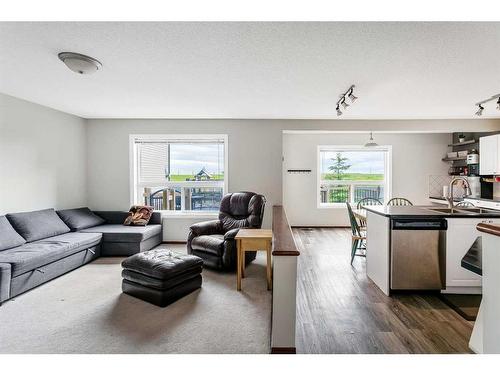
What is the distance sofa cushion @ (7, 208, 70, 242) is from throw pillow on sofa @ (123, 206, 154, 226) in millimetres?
908

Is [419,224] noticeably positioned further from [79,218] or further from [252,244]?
[79,218]

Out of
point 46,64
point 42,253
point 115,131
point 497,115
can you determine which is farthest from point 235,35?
point 497,115

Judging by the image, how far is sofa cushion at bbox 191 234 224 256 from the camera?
3396mm

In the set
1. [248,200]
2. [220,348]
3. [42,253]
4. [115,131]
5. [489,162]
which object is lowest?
[220,348]

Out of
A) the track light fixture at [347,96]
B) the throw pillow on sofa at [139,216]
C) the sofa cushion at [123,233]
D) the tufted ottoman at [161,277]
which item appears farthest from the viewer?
the throw pillow on sofa at [139,216]

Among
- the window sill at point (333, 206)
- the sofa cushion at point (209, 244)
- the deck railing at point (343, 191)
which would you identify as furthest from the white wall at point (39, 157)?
the deck railing at point (343, 191)

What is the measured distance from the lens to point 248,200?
4.06 m

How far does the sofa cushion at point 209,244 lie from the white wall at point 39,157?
2.55 m

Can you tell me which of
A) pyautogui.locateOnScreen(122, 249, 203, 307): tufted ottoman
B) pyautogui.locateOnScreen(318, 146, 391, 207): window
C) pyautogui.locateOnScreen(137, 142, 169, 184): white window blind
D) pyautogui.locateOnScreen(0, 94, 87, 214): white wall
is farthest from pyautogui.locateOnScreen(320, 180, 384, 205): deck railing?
pyautogui.locateOnScreen(0, 94, 87, 214): white wall

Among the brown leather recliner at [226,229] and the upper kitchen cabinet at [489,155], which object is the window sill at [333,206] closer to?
the upper kitchen cabinet at [489,155]

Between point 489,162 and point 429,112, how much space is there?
1.70 meters

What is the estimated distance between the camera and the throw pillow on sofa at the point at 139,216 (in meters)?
4.41

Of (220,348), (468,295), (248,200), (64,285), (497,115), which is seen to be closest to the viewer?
(220,348)

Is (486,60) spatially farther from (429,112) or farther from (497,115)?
(497,115)
